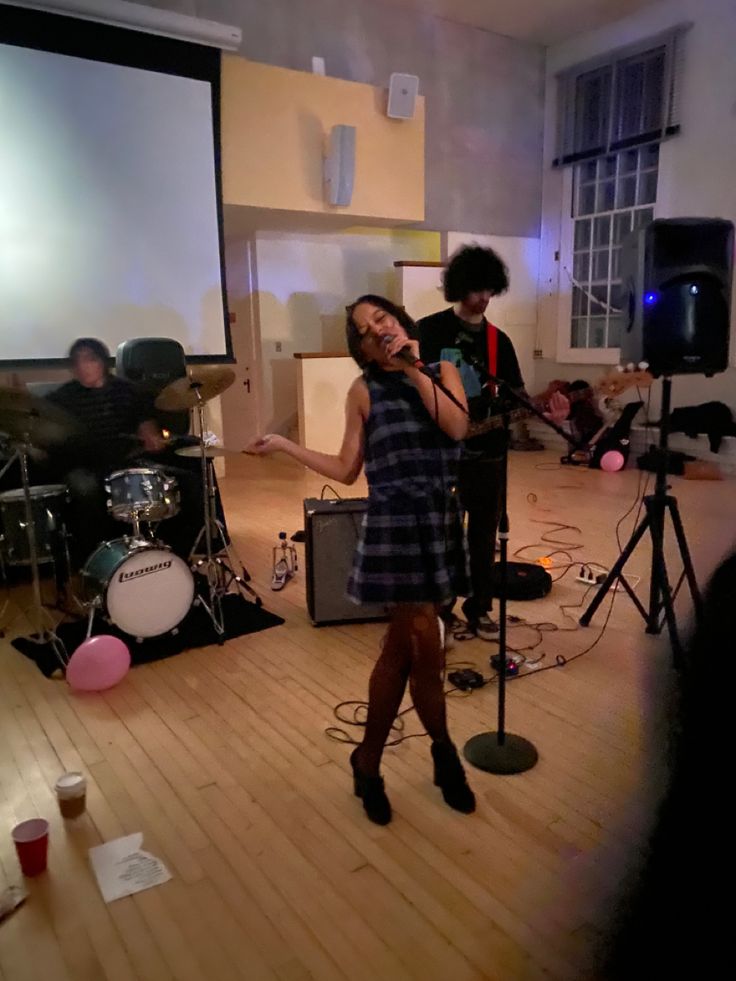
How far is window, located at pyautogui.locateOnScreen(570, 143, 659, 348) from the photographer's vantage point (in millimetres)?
7766

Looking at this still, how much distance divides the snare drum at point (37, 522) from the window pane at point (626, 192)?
21.7ft

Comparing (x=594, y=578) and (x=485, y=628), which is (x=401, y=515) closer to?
(x=485, y=628)

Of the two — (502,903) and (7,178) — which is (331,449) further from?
(502,903)

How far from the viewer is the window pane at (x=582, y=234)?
846 centimetres

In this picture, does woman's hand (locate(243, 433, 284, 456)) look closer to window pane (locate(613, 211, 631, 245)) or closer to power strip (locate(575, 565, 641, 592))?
power strip (locate(575, 565, 641, 592))

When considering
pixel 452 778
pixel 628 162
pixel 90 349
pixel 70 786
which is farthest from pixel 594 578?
pixel 628 162

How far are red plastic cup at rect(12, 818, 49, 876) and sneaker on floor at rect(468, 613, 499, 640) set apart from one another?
6.52 feet

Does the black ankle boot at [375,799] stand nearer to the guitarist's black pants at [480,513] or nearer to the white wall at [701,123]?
the guitarist's black pants at [480,513]

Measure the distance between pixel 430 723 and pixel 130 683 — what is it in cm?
150

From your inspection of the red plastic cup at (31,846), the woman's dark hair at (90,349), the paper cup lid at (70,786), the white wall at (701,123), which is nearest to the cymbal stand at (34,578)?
the woman's dark hair at (90,349)

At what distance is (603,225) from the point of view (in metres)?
8.26

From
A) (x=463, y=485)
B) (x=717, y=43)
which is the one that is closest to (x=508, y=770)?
(x=463, y=485)

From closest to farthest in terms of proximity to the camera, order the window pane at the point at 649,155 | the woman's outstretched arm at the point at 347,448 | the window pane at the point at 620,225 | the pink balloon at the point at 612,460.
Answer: the woman's outstretched arm at the point at 347,448
the pink balloon at the point at 612,460
the window pane at the point at 649,155
the window pane at the point at 620,225

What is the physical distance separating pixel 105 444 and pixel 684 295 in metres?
2.96
